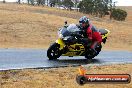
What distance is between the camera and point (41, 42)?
3034 cm

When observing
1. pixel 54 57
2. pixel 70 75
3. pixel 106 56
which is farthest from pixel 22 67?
pixel 106 56

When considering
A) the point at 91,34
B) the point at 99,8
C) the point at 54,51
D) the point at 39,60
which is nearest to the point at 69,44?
the point at 54,51

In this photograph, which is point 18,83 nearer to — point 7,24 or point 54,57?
point 54,57

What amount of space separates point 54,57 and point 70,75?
3594mm

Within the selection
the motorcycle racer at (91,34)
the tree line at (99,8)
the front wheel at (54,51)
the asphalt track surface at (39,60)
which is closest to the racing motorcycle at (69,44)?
the front wheel at (54,51)

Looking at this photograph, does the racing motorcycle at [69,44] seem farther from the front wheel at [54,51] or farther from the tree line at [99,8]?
the tree line at [99,8]

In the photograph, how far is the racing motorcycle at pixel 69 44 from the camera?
51.8 feet

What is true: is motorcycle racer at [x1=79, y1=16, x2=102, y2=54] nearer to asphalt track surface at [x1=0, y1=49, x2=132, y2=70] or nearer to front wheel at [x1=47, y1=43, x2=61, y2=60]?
asphalt track surface at [x1=0, y1=49, x2=132, y2=70]

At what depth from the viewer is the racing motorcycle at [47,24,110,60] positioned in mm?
15797

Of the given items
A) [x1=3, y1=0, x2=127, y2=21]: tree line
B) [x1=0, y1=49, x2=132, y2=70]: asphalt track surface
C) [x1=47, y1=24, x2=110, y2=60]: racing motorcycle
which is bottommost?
[x1=3, y1=0, x2=127, y2=21]: tree line

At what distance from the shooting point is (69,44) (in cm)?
1608

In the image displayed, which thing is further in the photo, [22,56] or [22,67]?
[22,56]

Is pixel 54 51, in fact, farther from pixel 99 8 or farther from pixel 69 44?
pixel 99 8

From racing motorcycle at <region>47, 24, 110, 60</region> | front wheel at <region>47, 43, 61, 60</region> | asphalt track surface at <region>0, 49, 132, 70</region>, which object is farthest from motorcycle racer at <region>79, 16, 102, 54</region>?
front wheel at <region>47, 43, 61, 60</region>
